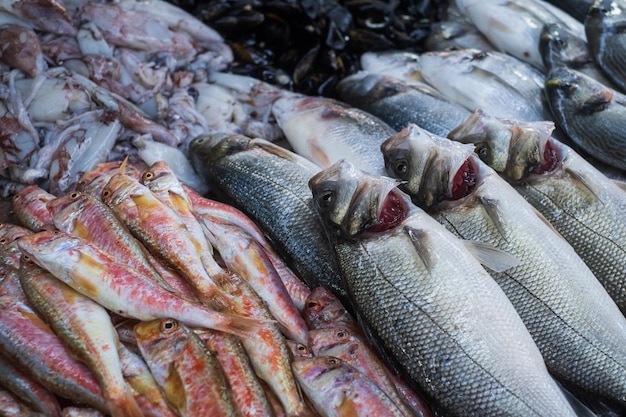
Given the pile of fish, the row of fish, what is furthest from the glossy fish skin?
the row of fish

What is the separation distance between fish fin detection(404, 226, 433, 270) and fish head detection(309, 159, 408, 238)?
10 cm

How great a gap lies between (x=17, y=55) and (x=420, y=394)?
3105mm

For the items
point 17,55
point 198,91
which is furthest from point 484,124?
point 17,55

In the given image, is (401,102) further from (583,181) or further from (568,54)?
(583,181)

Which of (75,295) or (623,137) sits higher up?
(623,137)

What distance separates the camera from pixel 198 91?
420cm

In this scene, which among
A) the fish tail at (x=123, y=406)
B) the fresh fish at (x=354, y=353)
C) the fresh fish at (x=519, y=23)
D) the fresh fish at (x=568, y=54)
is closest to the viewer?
the fish tail at (x=123, y=406)

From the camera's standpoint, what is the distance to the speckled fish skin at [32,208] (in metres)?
3.01

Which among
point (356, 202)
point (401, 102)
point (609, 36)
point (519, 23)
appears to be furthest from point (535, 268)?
point (519, 23)

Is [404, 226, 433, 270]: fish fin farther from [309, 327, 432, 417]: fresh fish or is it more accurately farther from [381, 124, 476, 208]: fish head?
[309, 327, 432, 417]: fresh fish

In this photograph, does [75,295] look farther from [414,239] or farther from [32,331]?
[414,239]

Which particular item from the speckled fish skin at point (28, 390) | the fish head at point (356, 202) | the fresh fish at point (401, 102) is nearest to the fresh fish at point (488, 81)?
the fresh fish at point (401, 102)

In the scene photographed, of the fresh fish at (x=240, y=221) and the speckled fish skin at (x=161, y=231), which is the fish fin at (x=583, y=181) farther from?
the speckled fish skin at (x=161, y=231)

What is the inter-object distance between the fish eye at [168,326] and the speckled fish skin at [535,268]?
132cm
